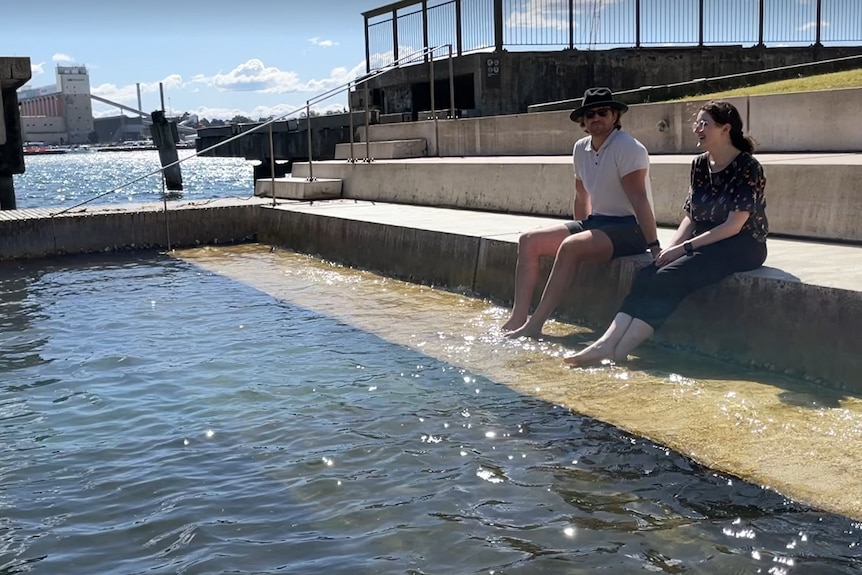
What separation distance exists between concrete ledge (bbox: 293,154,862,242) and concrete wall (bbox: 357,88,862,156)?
0.56m

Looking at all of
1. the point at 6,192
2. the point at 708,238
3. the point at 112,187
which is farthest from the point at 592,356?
the point at 112,187

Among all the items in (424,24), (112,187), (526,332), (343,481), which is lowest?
(112,187)

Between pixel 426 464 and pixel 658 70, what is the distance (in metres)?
15.5

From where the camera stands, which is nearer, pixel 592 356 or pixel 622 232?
pixel 592 356

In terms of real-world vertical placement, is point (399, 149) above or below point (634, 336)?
above

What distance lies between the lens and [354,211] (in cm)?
1152

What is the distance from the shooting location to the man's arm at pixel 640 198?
5.82 metres

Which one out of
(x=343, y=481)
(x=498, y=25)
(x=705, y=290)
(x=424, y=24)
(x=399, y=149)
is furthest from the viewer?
(x=424, y=24)

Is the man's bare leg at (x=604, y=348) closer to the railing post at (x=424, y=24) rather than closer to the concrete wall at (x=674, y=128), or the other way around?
the concrete wall at (x=674, y=128)

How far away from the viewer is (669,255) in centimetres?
532

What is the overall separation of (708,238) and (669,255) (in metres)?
0.25

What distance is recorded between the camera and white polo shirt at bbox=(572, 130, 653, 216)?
5812mm

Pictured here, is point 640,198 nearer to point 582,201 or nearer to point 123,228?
point 582,201

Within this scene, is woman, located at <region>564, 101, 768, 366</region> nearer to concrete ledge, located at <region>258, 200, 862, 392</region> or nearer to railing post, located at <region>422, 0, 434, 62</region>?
concrete ledge, located at <region>258, 200, 862, 392</region>
